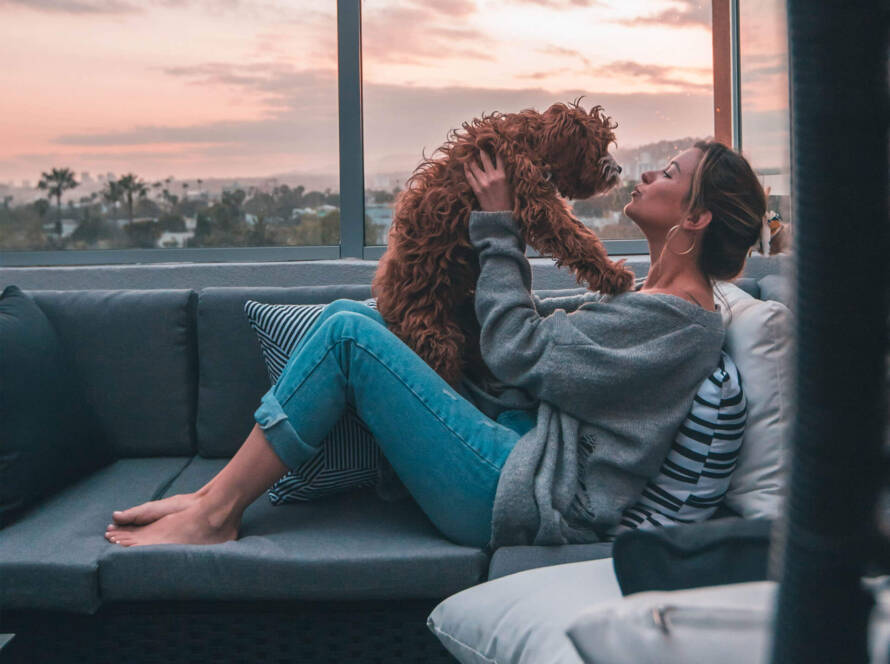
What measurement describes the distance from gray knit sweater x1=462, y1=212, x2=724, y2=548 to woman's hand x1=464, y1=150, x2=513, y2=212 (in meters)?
0.18

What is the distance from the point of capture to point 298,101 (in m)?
3.06

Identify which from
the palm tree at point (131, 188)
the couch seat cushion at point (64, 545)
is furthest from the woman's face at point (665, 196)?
the palm tree at point (131, 188)

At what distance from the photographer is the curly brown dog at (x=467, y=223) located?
5.37 ft

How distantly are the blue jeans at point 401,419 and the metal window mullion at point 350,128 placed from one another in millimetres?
1425

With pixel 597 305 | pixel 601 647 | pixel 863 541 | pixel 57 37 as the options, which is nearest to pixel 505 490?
pixel 597 305

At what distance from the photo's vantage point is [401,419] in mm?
1542

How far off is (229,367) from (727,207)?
4.44 ft

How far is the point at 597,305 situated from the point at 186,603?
40.0 inches

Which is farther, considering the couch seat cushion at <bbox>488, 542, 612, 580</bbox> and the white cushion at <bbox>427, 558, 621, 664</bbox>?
the couch seat cushion at <bbox>488, 542, 612, 580</bbox>

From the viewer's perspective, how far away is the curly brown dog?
5.37ft

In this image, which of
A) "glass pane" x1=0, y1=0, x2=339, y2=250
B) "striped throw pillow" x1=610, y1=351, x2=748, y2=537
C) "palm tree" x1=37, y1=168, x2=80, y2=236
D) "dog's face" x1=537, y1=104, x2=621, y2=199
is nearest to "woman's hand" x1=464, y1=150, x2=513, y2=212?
"dog's face" x1=537, y1=104, x2=621, y2=199

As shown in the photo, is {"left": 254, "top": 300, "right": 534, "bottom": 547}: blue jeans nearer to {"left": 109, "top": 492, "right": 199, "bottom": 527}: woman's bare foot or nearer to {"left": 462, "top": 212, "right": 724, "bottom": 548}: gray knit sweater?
{"left": 462, "top": 212, "right": 724, "bottom": 548}: gray knit sweater

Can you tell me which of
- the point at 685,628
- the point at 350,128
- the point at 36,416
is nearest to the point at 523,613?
the point at 685,628

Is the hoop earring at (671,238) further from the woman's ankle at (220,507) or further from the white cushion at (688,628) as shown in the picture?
the white cushion at (688,628)
